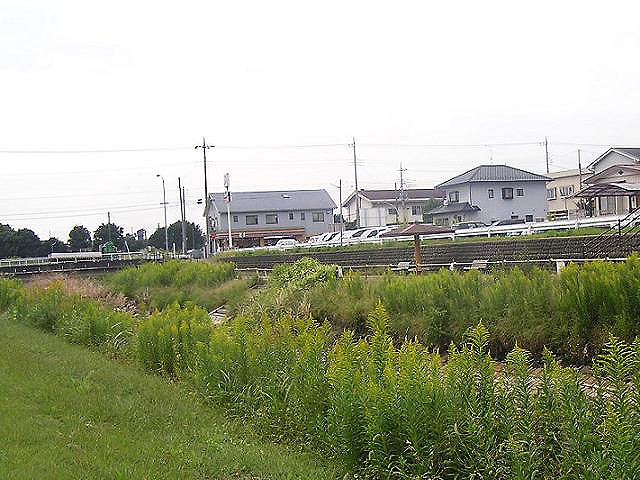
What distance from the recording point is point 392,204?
7781 centimetres

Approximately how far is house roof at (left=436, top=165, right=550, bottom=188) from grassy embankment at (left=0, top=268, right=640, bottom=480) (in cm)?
4746

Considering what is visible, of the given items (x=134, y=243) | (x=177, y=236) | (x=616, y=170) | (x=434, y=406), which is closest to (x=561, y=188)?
(x=616, y=170)

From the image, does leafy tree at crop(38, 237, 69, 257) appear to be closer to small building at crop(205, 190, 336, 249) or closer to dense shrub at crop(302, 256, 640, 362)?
small building at crop(205, 190, 336, 249)

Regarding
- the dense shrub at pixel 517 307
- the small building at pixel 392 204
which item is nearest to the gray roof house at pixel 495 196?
the small building at pixel 392 204

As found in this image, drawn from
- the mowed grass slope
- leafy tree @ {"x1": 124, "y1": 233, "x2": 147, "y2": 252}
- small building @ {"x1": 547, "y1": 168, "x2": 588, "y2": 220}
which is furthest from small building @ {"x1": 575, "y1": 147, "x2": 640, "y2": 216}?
leafy tree @ {"x1": 124, "y1": 233, "x2": 147, "y2": 252}

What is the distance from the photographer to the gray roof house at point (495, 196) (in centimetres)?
5588

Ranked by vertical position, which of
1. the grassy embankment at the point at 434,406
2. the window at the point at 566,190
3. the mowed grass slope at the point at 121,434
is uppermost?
the window at the point at 566,190

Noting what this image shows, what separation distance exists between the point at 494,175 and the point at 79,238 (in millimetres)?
47782

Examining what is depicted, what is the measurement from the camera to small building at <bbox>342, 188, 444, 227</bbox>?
76.4 metres

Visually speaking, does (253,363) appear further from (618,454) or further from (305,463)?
(618,454)

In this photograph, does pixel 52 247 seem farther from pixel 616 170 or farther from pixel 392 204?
pixel 616 170

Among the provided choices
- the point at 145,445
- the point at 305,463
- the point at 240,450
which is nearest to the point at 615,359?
the point at 305,463

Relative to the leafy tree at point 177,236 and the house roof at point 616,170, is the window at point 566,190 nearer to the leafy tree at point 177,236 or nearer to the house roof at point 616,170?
the house roof at point 616,170

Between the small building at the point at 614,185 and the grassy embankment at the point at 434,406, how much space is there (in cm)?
3054
